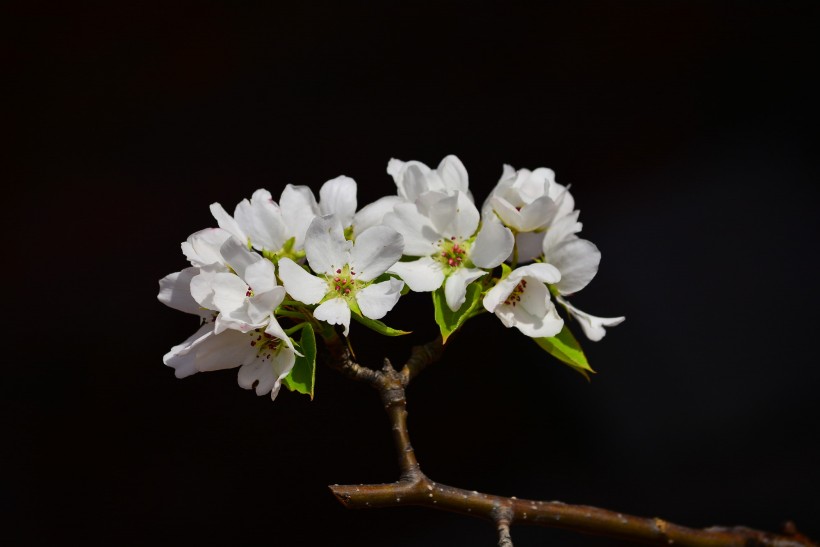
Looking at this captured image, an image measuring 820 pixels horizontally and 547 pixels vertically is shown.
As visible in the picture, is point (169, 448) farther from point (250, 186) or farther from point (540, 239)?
point (540, 239)

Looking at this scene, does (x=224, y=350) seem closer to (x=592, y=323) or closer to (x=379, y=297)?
(x=379, y=297)

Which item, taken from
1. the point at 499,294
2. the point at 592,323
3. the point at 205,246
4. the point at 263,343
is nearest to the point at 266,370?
the point at 263,343

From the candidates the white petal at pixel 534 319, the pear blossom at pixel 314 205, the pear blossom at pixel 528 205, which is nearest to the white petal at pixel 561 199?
the pear blossom at pixel 528 205

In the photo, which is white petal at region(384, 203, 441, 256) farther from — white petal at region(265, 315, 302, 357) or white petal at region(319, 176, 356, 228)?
white petal at region(265, 315, 302, 357)

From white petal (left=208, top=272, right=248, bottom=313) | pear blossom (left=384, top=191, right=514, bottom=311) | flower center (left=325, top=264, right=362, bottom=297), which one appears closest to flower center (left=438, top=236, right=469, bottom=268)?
pear blossom (left=384, top=191, right=514, bottom=311)

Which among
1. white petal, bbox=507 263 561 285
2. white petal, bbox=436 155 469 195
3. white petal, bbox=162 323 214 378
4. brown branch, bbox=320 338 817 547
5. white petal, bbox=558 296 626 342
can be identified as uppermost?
white petal, bbox=436 155 469 195

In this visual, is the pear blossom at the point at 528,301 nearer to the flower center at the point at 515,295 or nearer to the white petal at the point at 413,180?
the flower center at the point at 515,295

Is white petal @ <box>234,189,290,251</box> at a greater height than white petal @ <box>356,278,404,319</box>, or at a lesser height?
greater

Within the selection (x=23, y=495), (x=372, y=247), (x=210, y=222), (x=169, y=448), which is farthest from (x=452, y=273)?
(x=23, y=495)
